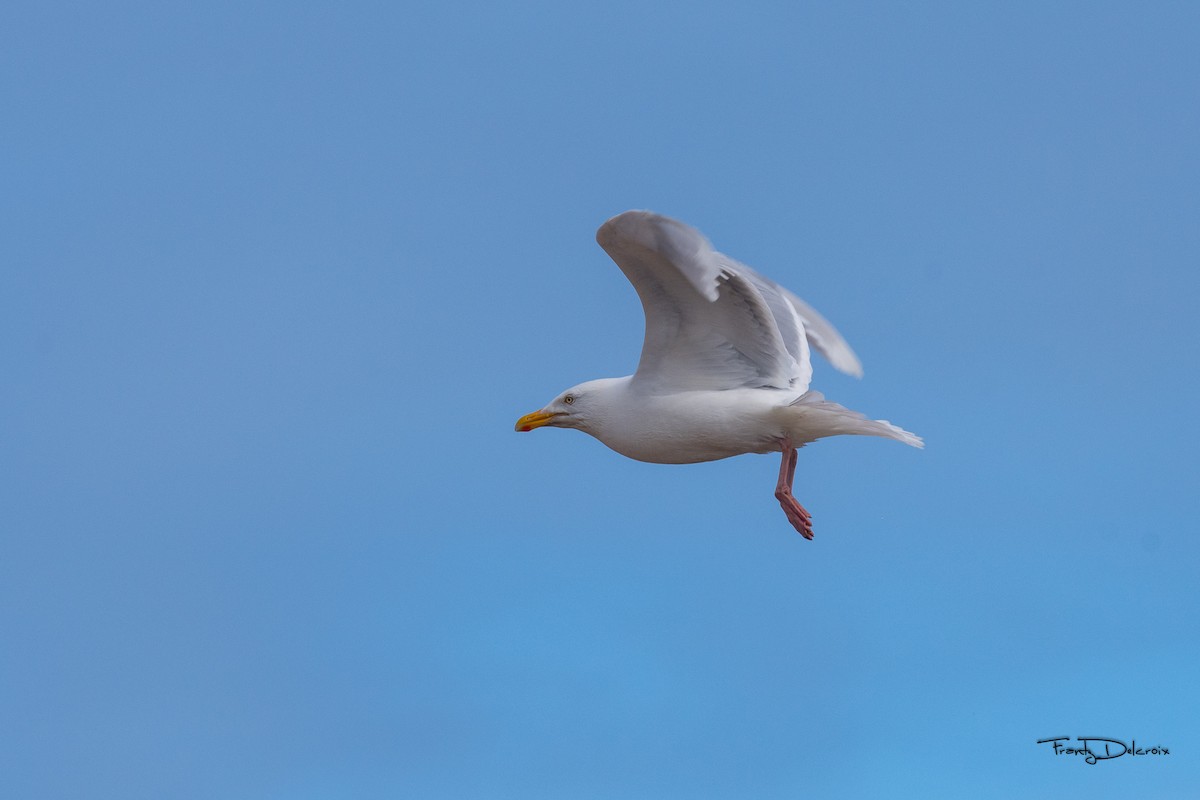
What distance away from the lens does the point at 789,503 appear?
14.1 metres

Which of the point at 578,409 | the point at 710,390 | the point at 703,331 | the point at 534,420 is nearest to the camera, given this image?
the point at 703,331

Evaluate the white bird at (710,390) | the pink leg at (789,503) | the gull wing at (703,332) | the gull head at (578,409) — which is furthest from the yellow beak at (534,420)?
the pink leg at (789,503)

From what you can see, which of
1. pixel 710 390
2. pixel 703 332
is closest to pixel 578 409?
pixel 710 390

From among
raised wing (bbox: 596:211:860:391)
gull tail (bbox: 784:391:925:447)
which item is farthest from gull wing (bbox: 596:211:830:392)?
gull tail (bbox: 784:391:925:447)

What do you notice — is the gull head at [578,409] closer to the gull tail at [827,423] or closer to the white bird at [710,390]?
the white bird at [710,390]

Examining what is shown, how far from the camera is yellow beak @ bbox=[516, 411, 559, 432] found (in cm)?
1541

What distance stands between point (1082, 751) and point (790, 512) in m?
3.67

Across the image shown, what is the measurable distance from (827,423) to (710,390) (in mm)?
1154

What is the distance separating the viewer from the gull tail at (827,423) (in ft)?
43.8

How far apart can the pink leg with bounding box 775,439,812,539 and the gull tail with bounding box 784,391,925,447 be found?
0.24 metres

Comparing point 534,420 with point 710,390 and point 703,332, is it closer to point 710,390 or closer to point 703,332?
point 710,390

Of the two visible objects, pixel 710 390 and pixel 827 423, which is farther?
pixel 710 390

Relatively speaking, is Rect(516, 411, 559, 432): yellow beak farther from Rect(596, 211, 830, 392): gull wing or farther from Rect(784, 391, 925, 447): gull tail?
Rect(784, 391, 925, 447): gull tail

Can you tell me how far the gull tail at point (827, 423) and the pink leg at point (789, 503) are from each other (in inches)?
9.5
